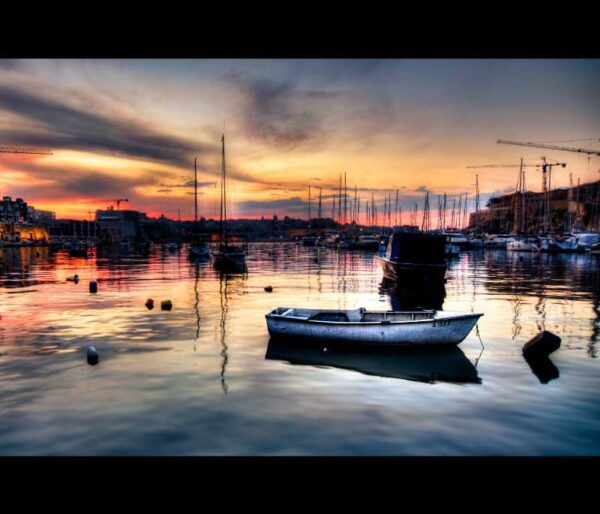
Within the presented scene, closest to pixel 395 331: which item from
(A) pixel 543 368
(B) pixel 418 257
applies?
(A) pixel 543 368

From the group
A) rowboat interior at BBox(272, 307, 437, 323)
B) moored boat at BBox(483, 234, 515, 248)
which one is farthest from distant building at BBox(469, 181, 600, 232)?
rowboat interior at BBox(272, 307, 437, 323)

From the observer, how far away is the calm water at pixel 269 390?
356 inches

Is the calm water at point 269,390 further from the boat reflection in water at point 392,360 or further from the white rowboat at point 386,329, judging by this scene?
the white rowboat at point 386,329

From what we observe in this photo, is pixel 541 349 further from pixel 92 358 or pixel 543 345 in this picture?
pixel 92 358

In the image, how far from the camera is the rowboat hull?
51.1ft

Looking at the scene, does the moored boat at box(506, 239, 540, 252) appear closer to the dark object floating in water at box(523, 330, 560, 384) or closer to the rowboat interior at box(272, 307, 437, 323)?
the dark object floating in water at box(523, 330, 560, 384)

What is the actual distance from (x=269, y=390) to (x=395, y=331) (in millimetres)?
5625

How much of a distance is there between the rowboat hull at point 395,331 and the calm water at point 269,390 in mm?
543

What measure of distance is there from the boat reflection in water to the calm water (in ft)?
0.22

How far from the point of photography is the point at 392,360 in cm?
1481
